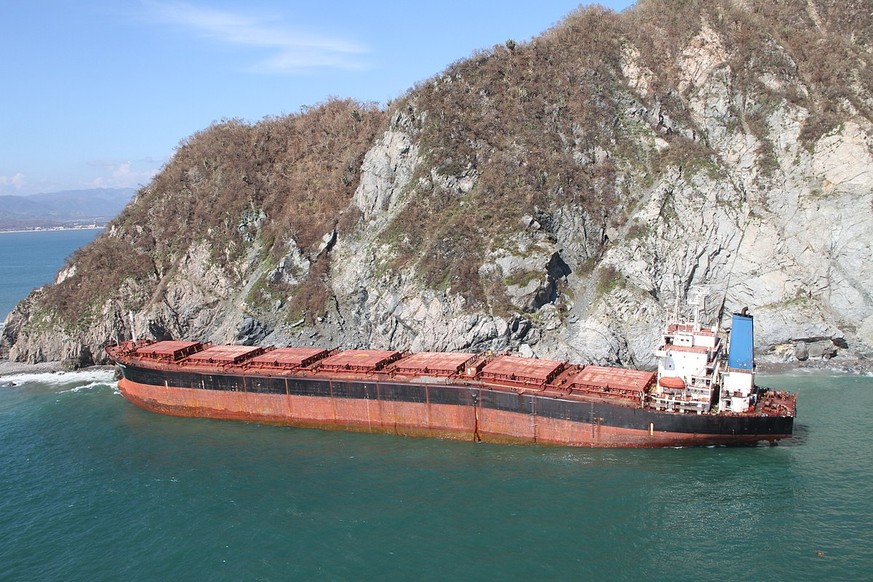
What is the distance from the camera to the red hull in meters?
41.1

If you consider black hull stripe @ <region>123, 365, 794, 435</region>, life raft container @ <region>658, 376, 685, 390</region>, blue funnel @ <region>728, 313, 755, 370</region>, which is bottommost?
black hull stripe @ <region>123, 365, 794, 435</region>

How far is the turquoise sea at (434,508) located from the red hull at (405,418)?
1.05m

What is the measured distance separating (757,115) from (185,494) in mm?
66467

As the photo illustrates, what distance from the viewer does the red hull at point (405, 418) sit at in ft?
135

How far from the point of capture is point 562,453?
4125 cm

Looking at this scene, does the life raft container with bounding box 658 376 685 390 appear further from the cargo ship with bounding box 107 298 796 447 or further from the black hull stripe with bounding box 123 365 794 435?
the black hull stripe with bounding box 123 365 794 435

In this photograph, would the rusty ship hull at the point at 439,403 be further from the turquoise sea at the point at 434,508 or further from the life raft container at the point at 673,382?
the life raft container at the point at 673,382

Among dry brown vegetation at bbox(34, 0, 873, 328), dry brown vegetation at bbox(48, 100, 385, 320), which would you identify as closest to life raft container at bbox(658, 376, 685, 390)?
dry brown vegetation at bbox(34, 0, 873, 328)

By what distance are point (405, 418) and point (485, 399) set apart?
6638mm

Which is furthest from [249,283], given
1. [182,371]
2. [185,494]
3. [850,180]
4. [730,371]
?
[850,180]

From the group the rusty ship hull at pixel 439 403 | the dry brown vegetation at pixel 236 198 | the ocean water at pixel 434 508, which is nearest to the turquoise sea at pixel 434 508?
the ocean water at pixel 434 508

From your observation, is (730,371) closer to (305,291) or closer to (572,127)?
(572,127)

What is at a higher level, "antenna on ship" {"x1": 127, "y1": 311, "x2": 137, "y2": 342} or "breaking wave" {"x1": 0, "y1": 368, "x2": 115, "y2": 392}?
"antenna on ship" {"x1": 127, "y1": 311, "x2": 137, "y2": 342}

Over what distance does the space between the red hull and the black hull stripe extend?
38 cm
